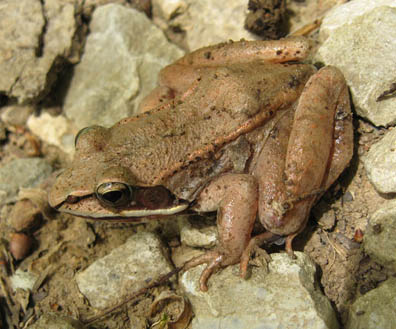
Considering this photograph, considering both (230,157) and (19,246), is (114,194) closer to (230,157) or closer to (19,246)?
(230,157)

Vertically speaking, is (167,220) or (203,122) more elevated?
(203,122)

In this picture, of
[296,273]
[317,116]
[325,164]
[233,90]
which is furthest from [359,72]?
[296,273]

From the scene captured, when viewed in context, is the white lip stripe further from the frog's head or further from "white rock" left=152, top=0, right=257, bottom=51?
"white rock" left=152, top=0, right=257, bottom=51

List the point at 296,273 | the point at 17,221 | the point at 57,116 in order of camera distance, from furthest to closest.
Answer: the point at 57,116 → the point at 17,221 → the point at 296,273

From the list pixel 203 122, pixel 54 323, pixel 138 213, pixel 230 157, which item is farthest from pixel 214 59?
pixel 54 323

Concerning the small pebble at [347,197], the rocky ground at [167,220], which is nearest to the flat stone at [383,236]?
the rocky ground at [167,220]

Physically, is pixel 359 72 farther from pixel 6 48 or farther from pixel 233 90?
pixel 6 48

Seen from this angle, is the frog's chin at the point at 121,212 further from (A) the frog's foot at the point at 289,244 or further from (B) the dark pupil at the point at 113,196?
(A) the frog's foot at the point at 289,244

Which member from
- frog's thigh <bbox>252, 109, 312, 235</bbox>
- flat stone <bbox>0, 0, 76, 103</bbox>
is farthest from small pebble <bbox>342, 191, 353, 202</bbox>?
flat stone <bbox>0, 0, 76, 103</bbox>
